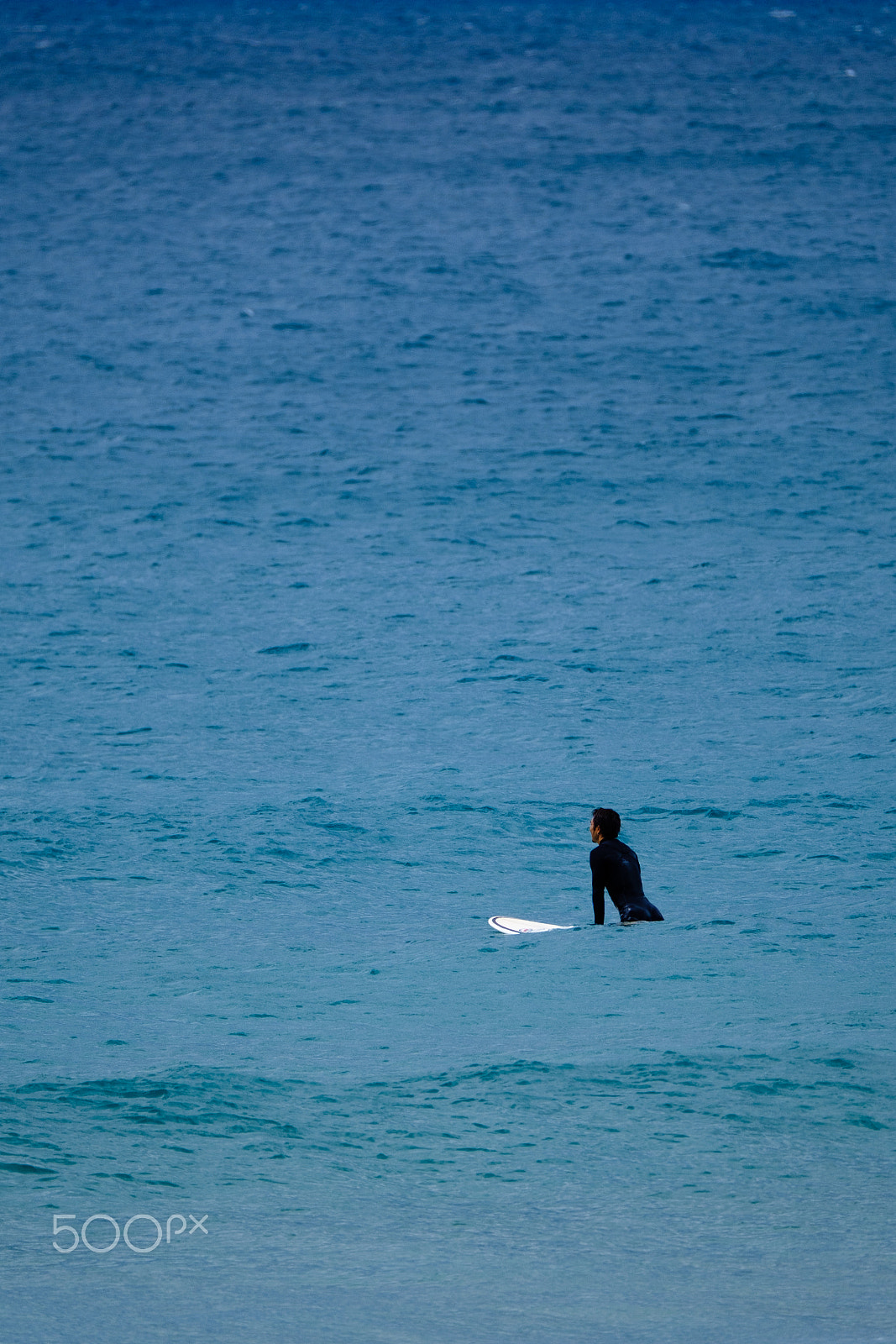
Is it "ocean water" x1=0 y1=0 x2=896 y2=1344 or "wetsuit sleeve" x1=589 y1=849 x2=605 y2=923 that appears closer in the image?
"ocean water" x1=0 y1=0 x2=896 y2=1344

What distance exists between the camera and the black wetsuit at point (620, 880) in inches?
424

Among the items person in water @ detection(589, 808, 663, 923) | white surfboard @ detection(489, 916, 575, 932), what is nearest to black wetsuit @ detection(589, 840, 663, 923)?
person in water @ detection(589, 808, 663, 923)

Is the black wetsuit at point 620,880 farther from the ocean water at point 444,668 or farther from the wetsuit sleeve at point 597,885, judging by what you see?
the ocean water at point 444,668

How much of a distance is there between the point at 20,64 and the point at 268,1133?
48.1m

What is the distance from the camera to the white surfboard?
42.9ft

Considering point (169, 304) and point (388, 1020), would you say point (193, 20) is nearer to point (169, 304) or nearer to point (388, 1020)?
point (169, 304)

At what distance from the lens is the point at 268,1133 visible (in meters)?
9.05

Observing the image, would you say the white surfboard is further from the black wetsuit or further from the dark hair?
the dark hair

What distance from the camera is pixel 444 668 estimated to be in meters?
23.5

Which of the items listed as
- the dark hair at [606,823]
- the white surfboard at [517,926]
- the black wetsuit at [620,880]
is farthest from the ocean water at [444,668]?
the dark hair at [606,823]

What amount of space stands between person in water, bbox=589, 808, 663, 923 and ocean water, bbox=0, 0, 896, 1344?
0.68 m

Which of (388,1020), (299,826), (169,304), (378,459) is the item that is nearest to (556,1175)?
(388,1020)

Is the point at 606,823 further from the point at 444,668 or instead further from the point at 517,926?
the point at 444,668

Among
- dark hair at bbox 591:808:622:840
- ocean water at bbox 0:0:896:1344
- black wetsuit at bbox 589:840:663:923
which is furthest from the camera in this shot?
black wetsuit at bbox 589:840:663:923
